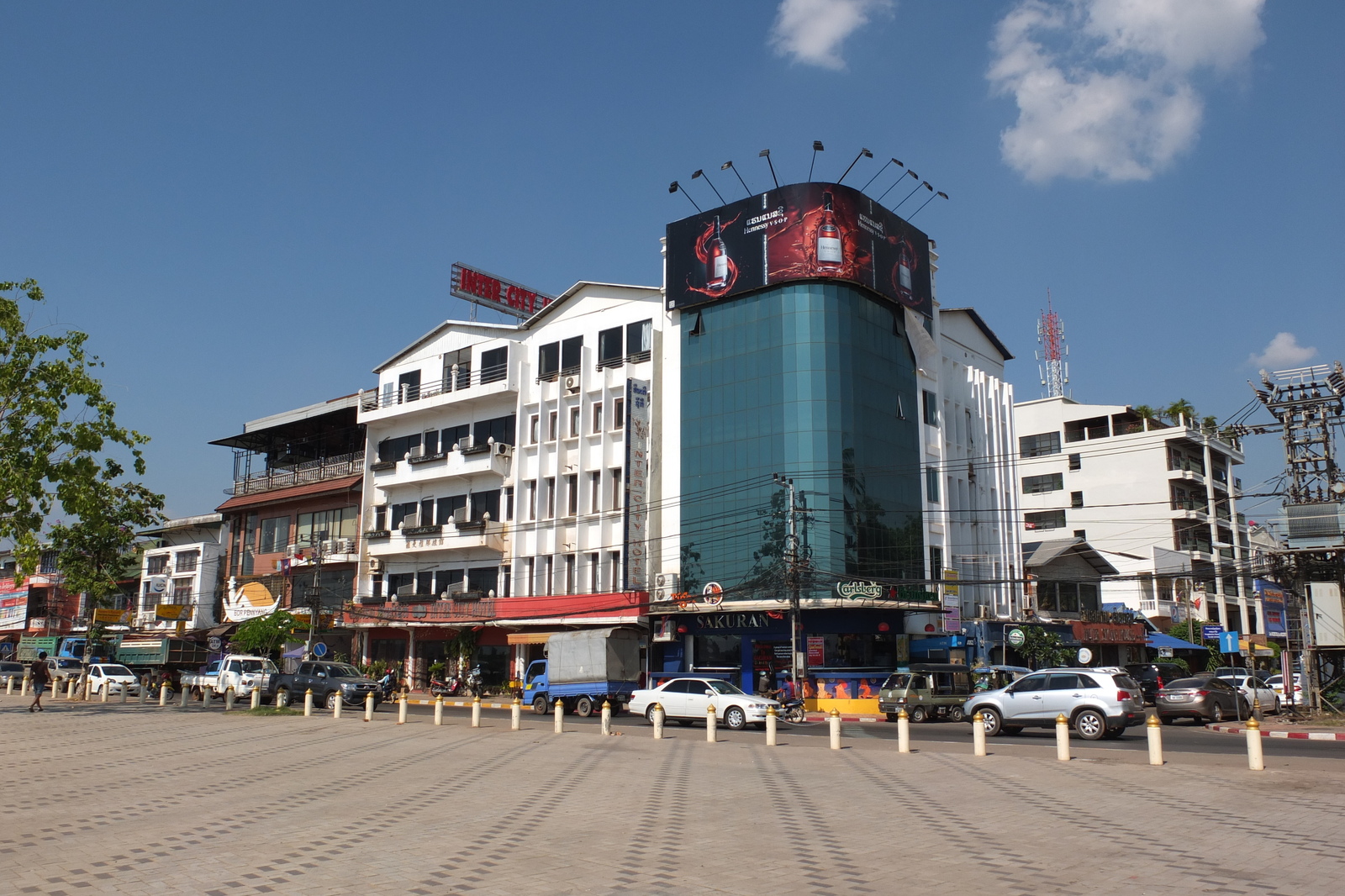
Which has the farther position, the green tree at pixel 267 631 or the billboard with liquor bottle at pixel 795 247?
the green tree at pixel 267 631

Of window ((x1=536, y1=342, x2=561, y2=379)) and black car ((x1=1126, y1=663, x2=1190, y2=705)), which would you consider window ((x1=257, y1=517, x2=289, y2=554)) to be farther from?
black car ((x1=1126, y1=663, x2=1190, y2=705))

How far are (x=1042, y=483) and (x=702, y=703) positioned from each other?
5031cm

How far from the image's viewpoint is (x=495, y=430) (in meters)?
50.3

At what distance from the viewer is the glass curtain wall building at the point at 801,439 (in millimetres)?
39500

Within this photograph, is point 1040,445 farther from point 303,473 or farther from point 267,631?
point 267,631

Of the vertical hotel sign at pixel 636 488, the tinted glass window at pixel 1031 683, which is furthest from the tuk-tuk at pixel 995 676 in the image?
the vertical hotel sign at pixel 636 488

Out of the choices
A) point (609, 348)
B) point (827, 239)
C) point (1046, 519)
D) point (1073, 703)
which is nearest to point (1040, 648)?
point (827, 239)

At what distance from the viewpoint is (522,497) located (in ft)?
158

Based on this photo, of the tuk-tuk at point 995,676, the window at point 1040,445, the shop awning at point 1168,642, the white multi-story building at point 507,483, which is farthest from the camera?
the window at point 1040,445

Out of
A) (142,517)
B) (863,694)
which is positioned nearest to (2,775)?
(142,517)

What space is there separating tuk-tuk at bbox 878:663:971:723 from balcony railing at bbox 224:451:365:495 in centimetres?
Answer: 3508

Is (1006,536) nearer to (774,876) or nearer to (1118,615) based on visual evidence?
(1118,615)

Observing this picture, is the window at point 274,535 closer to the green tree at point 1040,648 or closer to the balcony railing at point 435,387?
the balcony railing at point 435,387

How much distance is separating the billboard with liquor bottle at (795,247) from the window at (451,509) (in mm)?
15135
